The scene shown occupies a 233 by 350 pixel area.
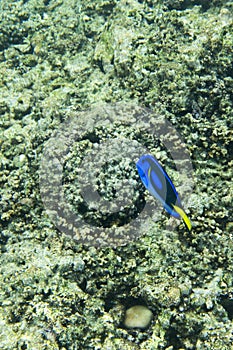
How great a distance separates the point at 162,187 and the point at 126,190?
986 millimetres

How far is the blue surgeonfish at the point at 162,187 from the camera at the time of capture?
1.93m

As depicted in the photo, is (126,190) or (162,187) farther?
(126,190)

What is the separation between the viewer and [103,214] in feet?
9.57

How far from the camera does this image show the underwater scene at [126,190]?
2.61m

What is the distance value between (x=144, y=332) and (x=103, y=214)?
0.99m

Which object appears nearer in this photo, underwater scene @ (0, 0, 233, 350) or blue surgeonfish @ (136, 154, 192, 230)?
blue surgeonfish @ (136, 154, 192, 230)

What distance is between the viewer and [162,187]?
6.41 feet

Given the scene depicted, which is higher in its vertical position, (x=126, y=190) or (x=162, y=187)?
(x=162, y=187)

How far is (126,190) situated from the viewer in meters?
2.92

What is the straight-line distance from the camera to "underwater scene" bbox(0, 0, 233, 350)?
2609 millimetres

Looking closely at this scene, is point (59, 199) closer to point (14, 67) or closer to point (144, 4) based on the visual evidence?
point (14, 67)

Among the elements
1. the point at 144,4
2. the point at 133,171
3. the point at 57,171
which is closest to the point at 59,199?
the point at 57,171

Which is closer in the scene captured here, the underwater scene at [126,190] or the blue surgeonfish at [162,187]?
the blue surgeonfish at [162,187]

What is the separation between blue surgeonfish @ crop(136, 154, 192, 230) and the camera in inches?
76.0
